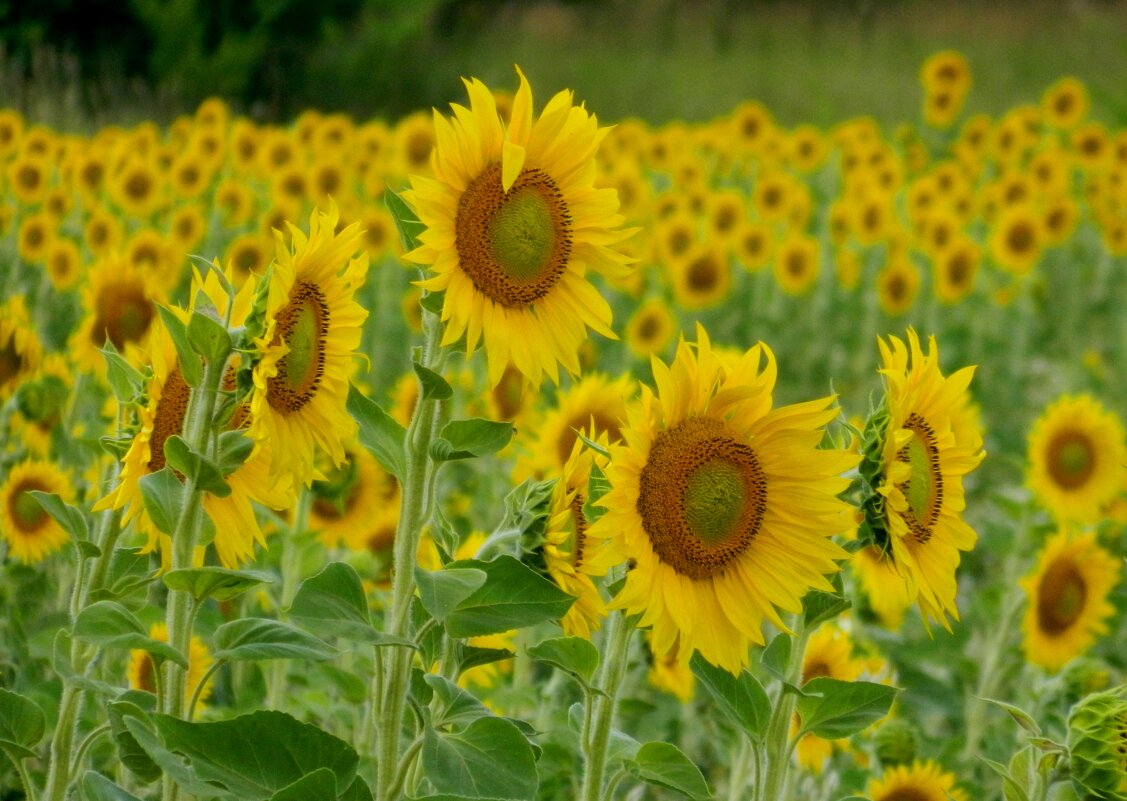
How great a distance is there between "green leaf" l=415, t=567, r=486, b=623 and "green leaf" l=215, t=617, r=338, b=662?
0.08 meters

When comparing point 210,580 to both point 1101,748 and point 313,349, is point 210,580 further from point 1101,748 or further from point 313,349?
point 1101,748

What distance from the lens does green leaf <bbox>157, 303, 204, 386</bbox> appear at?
1032mm

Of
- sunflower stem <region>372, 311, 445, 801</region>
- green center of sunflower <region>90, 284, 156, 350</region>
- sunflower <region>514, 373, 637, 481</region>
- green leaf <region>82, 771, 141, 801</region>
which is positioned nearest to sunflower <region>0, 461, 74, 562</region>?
green center of sunflower <region>90, 284, 156, 350</region>

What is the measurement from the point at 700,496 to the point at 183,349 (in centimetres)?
39

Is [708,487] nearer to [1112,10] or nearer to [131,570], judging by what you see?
[131,570]

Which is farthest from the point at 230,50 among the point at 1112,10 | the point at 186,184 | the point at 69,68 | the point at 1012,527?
the point at 1112,10

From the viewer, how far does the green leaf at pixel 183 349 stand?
3.39 ft

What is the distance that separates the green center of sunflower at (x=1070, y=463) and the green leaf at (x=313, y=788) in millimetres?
2006

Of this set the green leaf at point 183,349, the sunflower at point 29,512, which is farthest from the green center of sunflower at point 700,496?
the sunflower at point 29,512

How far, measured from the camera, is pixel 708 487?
43.4 inches

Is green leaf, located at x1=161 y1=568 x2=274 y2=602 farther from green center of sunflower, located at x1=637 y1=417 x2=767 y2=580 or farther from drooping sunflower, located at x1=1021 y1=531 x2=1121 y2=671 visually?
drooping sunflower, located at x1=1021 y1=531 x2=1121 y2=671

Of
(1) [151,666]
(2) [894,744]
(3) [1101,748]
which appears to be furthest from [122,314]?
(3) [1101,748]

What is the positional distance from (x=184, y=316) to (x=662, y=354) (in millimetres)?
3064

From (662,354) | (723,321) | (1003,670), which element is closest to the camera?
(1003,670)
